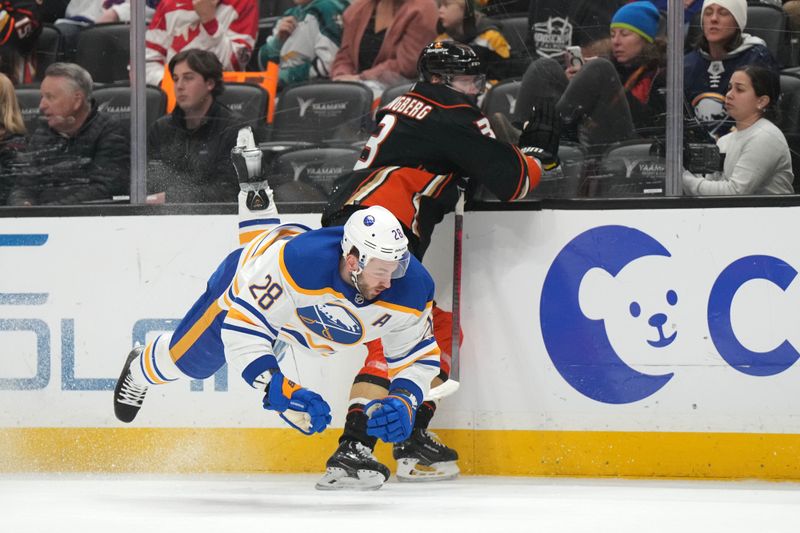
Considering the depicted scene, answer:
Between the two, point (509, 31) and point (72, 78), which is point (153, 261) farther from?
point (509, 31)

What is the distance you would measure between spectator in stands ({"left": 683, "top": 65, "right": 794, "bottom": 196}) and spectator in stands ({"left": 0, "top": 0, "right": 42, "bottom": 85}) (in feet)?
8.63

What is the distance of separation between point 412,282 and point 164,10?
1840 millimetres

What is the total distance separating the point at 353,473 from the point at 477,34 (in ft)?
5.81

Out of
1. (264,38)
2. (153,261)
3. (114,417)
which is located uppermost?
(264,38)

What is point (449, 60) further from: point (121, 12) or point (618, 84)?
point (121, 12)

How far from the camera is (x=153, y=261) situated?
5.08 m

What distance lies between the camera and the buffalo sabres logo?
4094 mm

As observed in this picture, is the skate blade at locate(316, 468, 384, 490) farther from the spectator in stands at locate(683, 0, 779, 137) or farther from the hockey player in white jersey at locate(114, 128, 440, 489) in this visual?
the spectator in stands at locate(683, 0, 779, 137)

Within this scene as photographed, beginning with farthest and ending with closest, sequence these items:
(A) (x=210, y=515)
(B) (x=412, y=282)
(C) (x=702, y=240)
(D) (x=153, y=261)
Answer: (D) (x=153, y=261) < (C) (x=702, y=240) < (B) (x=412, y=282) < (A) (x=210, y=515)

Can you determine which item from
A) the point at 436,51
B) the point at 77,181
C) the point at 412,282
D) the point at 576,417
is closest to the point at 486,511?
the point at 412,282

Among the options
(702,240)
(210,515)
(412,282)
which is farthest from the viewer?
(702,240)

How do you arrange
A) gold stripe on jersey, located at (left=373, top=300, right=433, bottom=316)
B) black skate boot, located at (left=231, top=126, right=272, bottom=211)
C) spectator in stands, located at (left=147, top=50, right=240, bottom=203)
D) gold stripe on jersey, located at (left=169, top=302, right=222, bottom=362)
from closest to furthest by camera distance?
gold stripe on jersey, located at (left=373, top=300, right=433, bottom=316)
gold stripe on jersey, located at (left=169, top=302, right=222, bottom=362)
black skate boot, located at (left=231, top=126, right=272, bottom=211)
spectator in stands, located at (left=147, top=50, right=240, bottom=203)

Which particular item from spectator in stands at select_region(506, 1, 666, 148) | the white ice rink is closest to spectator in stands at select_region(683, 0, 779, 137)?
spectator in stands at select_region(506, 1, 666, 148)

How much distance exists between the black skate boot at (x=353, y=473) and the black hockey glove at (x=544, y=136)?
4.22 ft
